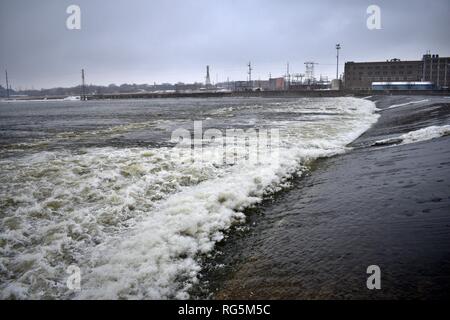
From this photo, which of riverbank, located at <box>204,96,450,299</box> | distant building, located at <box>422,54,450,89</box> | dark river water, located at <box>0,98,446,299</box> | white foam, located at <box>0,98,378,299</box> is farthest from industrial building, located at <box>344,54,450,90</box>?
riverbank, located at <box>204,96,450,299</box>

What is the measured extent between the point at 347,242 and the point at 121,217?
3.63 m

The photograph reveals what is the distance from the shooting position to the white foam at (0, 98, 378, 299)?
3.68 meters

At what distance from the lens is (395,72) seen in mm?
127562

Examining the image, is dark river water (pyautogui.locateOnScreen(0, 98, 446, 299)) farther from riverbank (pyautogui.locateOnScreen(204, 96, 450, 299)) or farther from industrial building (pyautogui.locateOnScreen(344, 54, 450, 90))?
industrial building (pyautogui.locateOnScreen(344, 54, 450, 90))

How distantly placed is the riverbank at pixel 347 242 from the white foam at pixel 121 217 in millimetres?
502

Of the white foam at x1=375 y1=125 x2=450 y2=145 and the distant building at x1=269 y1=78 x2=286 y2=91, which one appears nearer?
the white foam at x1=375 y1=125 x2=450 y2=145

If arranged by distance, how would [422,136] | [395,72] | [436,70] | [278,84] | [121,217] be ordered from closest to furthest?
[121,217], [422,136], [436,70], [395,72], [278,84]

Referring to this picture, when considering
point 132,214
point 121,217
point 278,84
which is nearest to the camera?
point 121,217

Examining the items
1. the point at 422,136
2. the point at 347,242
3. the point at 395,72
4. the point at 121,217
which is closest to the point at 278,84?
the point at 395,72

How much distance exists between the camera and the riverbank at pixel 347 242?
317 cm

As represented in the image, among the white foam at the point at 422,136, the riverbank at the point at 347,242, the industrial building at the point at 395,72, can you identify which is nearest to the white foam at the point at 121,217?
the riverbank at the point at 347,242

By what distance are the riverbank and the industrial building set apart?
129 m

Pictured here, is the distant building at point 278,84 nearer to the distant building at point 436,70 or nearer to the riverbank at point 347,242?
the distant building at point 436,70

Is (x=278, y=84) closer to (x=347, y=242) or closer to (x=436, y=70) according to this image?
(x=436, y=70)
